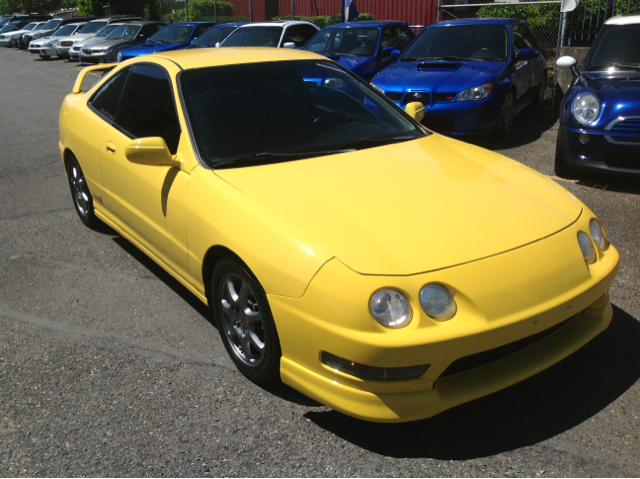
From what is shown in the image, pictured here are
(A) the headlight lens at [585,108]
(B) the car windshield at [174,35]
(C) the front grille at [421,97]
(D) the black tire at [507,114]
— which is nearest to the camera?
(A) the headlight lens at [585,108]

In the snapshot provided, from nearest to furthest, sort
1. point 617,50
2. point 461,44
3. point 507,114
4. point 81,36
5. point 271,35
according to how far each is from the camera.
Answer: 1. point 617,50
2. point 507,114
3. point 461,44
4. point 271,35
5. point 81,36

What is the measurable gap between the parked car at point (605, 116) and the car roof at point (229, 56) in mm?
2985

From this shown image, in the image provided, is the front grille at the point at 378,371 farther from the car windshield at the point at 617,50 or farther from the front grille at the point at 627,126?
the car windshield at the point at 617,50

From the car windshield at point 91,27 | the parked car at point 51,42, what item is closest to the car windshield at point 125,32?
the car windshield at point 91,27

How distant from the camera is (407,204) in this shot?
9.80 feet

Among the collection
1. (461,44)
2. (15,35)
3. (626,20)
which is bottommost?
(15,35)

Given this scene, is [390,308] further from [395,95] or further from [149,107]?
[395,95]

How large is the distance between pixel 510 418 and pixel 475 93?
563 cm

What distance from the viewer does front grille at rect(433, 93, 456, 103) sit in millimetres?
7723

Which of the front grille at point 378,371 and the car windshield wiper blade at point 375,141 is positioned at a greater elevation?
the car windshield wiper blade at point 375,141

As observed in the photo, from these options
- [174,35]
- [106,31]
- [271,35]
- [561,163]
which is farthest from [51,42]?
[561,163]

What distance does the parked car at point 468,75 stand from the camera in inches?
304

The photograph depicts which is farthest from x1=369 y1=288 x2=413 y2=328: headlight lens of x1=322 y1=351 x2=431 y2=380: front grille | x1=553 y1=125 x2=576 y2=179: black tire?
x1=553 y1=125 x2=576 y2=179: black tire

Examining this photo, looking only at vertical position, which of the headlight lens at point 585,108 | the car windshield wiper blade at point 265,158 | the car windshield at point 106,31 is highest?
the car windshield wiper blade at point 265,158
